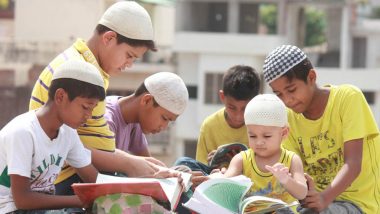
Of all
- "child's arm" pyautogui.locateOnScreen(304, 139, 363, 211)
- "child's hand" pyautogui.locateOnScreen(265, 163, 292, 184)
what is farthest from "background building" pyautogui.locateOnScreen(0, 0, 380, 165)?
"child's hand" pyautogui.locateOnScreen(265, 163, 292, 184)

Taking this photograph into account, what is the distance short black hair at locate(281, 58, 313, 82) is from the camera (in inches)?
205

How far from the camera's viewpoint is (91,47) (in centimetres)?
539

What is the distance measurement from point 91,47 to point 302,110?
1179 mm

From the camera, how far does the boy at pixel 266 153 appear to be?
15.9 feet

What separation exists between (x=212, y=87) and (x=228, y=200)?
30.2 meters

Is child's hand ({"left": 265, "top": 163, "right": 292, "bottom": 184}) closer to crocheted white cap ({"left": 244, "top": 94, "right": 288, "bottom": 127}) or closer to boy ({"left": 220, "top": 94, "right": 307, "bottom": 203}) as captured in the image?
boy ({"left": 220, "top": 94, "right": 307, "bottom": 203})

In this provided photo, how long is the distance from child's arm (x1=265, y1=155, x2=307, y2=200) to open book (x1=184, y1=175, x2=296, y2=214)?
0.14 metres

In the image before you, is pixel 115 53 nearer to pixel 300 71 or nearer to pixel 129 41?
pixel 129 41

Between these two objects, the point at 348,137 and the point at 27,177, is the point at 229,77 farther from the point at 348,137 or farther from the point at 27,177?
the point at 27,177

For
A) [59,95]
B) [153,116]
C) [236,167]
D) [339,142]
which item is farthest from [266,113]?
[59,95]

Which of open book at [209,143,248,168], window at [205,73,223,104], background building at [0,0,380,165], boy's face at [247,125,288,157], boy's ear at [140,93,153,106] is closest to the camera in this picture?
boy's face at [247,125,288,157]

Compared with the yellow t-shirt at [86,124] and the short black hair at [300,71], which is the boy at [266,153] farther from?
the yellow t-shirt at [86,124]

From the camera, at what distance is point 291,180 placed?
15.3 feet

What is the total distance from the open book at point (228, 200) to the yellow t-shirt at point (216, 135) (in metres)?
1.57
